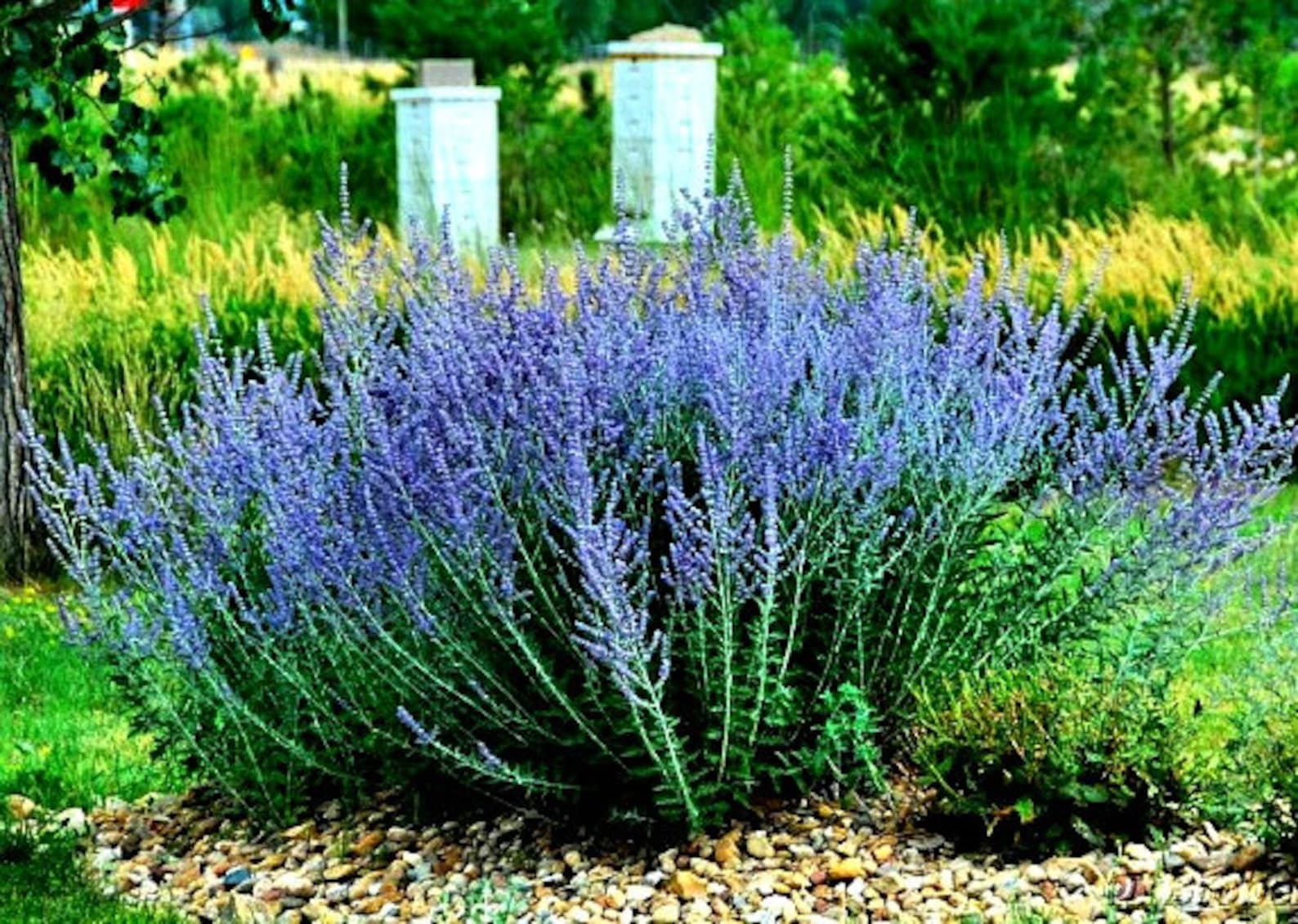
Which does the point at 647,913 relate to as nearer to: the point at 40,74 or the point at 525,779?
the point at 525,779

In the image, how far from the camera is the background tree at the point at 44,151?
6441 millimetres

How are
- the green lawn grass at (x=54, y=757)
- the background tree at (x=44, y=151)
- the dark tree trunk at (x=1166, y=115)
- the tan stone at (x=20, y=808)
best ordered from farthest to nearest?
the dark tree trunk at (x=1166, y=115), the background tree at (x=44, y=151), the tan stone at (x=20, y=808), the green lawn grass at (x=54, y=757)

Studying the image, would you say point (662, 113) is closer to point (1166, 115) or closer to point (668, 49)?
point (668, 49)

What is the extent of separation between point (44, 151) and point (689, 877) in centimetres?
413

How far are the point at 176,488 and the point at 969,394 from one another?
5.55ft

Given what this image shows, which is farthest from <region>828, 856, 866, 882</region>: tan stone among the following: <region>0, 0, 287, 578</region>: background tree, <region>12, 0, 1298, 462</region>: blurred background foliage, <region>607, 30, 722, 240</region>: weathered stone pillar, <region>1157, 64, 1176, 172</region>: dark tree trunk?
<region>1157, 64, 1176, 172</region>: dark tree trunk

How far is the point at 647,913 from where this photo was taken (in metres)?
3.88

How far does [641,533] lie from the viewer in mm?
4039

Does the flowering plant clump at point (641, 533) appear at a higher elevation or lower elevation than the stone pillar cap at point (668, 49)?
lower

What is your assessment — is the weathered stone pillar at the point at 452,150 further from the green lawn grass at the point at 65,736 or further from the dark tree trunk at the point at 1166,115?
the green lawn grass at the point at 65,736

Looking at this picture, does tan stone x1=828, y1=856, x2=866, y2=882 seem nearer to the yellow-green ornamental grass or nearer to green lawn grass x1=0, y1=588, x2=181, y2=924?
green lawn grass x1=0, y1=588, x2=181, y2=924

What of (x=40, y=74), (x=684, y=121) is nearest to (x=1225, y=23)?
(x=684, y=121)

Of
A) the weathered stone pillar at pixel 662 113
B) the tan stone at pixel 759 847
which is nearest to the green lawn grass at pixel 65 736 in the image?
the tan stone at pixel 759 847

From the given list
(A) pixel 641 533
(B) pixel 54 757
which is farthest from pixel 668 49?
(A) pixel 641 533
